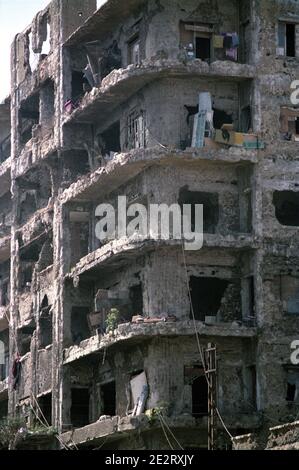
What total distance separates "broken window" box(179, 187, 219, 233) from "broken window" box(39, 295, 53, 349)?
7.67 m

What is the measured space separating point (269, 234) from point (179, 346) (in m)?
4.50

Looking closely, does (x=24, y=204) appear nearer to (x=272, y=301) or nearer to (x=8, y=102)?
(x=8, y=102)

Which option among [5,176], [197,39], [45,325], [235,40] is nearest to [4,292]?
[5,176]

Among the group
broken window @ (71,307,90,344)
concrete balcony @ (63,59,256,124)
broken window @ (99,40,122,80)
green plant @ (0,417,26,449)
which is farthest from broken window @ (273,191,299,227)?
green plant @ (0,417,26,449)

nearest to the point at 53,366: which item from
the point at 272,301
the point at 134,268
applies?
the point at 134,268

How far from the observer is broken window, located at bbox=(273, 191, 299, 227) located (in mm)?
50938

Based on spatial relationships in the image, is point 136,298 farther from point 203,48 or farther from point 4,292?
point 4,292

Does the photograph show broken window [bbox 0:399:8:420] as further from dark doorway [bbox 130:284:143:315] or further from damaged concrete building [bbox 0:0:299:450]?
dark doorway [bbox 130:284:143:315]

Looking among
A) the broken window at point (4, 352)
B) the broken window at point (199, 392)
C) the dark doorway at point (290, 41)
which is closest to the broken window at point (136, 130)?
the dark doorway at point (290, 41)

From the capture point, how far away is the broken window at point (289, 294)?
1949 inches

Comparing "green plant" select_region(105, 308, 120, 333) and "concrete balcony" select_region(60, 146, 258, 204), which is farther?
"green plant" select_region(105, 308, 120, 333)

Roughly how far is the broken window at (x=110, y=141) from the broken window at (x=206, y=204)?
15.0 ft

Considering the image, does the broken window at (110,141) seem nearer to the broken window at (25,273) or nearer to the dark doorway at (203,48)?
the dark doorway at (203,48)
